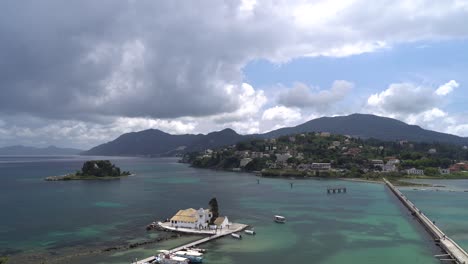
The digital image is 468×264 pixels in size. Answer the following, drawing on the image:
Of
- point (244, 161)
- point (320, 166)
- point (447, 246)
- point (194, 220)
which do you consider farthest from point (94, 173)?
point (447, 246)

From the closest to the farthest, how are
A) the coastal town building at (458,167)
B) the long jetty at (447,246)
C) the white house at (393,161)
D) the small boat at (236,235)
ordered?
the long jetty at (447,246) → the small boat at (236,235) → the coastal town building at (458,167) → the white house at (393,161)

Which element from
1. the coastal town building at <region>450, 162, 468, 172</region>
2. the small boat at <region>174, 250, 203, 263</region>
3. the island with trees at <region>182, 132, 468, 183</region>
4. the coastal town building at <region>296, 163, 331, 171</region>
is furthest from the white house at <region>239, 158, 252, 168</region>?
the small boat at <region>174, 250, 203, 263</region>

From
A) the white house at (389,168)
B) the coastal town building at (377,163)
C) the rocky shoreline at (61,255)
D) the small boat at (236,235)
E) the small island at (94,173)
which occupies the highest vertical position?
the coastal town building at (377,163)

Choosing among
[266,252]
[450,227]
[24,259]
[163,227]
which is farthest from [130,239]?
[450,227]

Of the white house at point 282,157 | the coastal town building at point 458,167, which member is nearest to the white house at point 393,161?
the coastal town building at point 458,167

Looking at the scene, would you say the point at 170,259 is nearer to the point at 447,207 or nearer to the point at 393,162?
the point at 447,207

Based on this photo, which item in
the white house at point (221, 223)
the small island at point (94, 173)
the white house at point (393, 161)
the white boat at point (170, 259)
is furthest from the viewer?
the white house at point (393, 161)

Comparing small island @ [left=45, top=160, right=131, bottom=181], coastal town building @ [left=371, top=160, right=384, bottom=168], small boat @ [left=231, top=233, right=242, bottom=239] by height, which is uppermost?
coastal town building @ [left=371, top=160, right=384, bottom=168]

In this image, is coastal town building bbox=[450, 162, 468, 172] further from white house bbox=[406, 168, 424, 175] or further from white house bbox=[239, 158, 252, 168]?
white house bbox=[239, 158, 252, 168]

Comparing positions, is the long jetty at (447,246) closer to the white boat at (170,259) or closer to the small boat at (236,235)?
the small boat at (236,235)

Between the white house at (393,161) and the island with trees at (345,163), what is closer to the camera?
the island with trees at (345,163)
